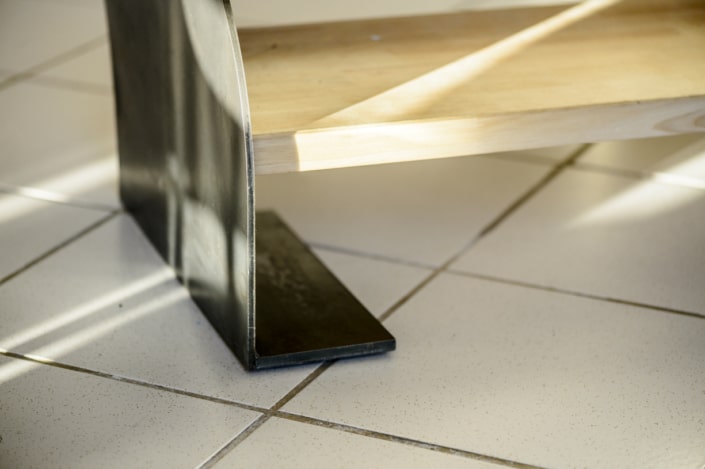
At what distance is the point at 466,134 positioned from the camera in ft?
4.17

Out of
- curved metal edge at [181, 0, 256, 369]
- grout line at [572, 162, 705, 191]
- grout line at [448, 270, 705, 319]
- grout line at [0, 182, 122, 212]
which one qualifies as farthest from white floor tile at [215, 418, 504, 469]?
grout line at [572, 162, 705, 191]

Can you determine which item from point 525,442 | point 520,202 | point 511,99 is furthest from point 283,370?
point 520,202

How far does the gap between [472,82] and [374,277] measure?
0.38 metres

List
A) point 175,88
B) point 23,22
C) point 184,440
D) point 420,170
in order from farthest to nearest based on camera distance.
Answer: point 23,22, point 420,170, point 175,88, point 184,440

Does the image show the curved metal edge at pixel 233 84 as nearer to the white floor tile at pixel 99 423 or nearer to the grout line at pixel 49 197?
the white floor tile at pixel 99 423

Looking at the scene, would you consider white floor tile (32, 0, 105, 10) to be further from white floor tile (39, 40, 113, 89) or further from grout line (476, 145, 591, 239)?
grout line (476, 145, 591, 239)

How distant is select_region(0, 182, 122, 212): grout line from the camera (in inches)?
72.7

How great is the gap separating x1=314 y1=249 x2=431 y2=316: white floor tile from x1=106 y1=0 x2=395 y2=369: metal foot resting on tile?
0.11 ft

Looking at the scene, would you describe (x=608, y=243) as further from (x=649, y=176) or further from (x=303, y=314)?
(x=303, y=314)

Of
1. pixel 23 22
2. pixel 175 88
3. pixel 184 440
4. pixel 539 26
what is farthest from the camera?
pixel 23 22

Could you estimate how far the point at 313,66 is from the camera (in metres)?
1.48

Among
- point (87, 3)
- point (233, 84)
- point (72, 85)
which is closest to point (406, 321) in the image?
point (233, 84)

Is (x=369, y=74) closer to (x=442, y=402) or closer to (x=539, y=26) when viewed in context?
(x=539, y=26)

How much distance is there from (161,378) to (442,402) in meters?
0.37
